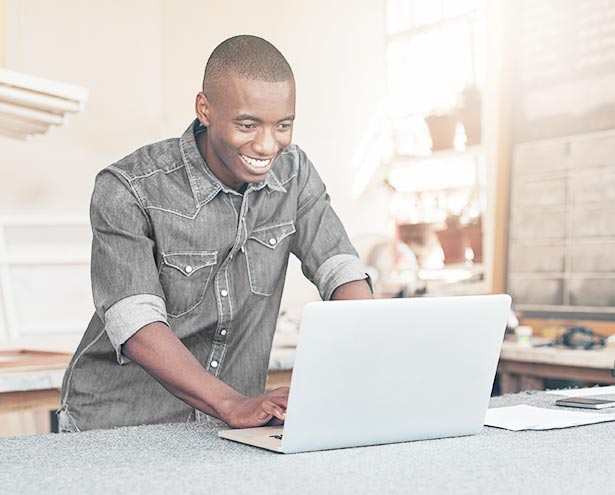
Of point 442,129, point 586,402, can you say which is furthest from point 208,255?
point 442,129

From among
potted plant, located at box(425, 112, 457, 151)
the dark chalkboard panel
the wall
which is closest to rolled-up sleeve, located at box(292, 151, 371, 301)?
the dark chalkboard panel

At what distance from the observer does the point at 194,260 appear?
191cm

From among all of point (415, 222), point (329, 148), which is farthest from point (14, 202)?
point (415, 222)

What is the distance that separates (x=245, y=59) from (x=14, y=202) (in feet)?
9.68

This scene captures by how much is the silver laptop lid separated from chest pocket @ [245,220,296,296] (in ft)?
2.15

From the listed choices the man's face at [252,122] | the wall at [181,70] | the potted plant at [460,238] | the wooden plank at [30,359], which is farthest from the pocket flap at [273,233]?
the wall at [181,70]

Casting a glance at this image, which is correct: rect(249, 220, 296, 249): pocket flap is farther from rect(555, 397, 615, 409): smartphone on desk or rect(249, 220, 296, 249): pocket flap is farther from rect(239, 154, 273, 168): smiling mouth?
rect(555, 397, 615, 409): smartphone on desk

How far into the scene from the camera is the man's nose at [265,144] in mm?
1723

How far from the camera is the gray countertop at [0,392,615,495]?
113 cm

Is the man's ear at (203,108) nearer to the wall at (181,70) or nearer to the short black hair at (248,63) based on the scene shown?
the short black hair at (248,63)

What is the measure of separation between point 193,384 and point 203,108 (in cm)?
53

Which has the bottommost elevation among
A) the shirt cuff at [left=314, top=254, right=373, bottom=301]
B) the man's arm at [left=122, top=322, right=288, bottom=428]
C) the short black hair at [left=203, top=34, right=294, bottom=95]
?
the man's arm at [left=122, top=322, right=288, bottom=428]

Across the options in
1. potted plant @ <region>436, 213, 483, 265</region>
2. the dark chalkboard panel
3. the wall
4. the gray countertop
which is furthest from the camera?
the wall

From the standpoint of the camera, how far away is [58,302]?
461cm
